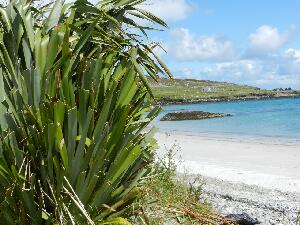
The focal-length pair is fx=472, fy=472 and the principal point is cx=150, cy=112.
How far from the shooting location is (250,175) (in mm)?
17766

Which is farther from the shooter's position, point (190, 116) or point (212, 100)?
point (212, 100)

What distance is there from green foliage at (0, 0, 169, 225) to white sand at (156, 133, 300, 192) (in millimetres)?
7741

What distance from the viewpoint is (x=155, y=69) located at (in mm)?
4996

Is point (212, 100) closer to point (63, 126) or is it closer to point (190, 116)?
point (190, 116)

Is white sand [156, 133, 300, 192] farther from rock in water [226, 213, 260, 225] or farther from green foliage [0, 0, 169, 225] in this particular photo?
green foliage [0, 0, 169, 225]

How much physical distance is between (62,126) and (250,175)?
48.4ft

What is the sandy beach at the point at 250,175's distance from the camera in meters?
10.4

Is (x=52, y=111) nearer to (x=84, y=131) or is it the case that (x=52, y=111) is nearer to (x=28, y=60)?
(x=84, y=131)

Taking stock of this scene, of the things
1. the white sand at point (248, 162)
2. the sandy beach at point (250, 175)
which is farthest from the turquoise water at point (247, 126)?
the white sand at point (248, 162)

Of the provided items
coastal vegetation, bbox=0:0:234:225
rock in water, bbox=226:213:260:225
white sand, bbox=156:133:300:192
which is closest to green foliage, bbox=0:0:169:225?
coastal vegetation, bbox=0:0:234:225

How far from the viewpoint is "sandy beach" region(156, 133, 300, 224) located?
34.3 feet

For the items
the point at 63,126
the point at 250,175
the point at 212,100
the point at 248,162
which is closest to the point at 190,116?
the point at 248,162

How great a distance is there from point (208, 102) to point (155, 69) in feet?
397

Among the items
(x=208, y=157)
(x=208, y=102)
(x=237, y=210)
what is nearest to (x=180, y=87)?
Answer: (x=208, y=102)
